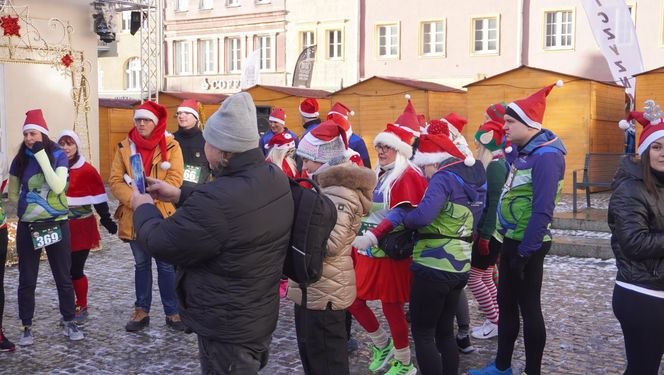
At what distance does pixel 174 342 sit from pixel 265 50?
32372 millimetres

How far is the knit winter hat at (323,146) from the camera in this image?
535cm

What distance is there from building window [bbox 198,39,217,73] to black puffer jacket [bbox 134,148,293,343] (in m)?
37.5

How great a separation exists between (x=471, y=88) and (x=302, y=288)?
1536 centimetres

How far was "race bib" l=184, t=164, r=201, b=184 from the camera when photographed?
7.05 meters

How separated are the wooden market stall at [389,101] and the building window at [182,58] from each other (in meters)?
22.5

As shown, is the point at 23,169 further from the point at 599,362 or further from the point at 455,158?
the point at 599,362

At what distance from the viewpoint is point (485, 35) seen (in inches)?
1212

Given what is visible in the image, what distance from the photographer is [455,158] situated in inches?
190

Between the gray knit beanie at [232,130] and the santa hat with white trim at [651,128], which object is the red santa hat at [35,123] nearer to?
the gray knit beanie at [232,130]

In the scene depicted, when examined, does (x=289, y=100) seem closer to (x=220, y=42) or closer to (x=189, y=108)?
(x=189, y=108)

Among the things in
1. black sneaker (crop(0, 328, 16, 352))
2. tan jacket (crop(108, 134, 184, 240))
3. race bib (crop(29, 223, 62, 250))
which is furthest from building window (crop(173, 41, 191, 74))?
black sneaker (crop(0, 328, 16, 352))

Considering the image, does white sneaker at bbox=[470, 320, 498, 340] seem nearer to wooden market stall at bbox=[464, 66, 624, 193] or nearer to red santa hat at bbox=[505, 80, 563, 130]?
red santa hat at bbox=[505, 80, 563, 130]

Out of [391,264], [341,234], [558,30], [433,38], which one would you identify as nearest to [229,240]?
[341,234]

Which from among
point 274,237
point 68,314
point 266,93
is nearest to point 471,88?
point 266,93
